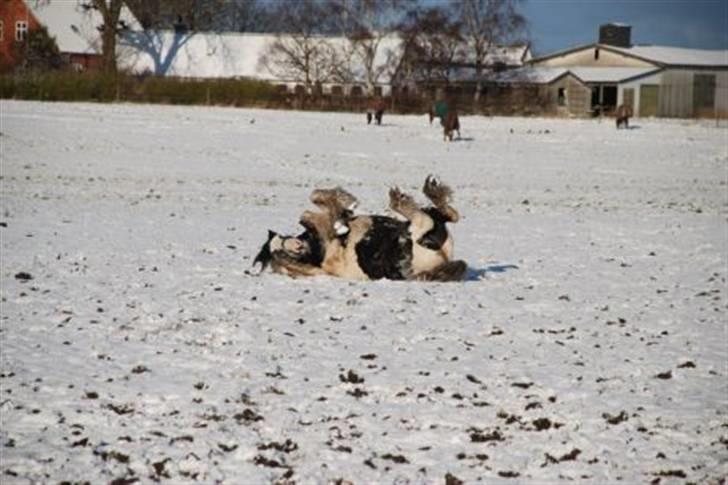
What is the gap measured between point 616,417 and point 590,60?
81339 mm

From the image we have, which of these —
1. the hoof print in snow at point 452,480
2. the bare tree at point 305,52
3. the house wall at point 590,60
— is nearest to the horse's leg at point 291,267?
the hoof print in snow at point 452,480

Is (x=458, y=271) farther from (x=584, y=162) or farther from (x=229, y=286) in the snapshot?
(x=584, y=162)

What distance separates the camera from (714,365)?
810 cm

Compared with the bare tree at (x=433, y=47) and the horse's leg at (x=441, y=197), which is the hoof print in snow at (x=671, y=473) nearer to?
the horse's leg at (x=441, y=197)

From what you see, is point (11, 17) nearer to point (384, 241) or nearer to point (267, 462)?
point (384, 241)

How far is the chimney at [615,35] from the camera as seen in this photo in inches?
3499

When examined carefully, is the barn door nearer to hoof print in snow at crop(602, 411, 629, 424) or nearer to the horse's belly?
the horse's belly

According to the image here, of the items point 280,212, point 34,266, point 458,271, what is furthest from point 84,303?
point 280,212

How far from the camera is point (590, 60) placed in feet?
276

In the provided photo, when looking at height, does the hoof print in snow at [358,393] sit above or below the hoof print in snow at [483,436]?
above

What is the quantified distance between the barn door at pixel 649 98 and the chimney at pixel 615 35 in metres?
13.1

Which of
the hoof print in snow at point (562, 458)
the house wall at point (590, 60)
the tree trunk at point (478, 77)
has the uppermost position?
the house wall at point (590, 60)

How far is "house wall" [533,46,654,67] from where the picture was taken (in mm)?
81500

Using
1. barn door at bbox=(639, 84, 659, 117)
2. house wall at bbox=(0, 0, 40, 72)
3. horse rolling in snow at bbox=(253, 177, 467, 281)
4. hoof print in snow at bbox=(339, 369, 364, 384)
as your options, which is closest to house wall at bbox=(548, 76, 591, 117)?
barn door at bbox=(639, 84, 659, 117)
